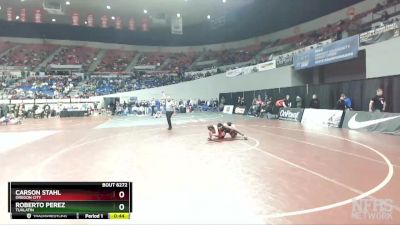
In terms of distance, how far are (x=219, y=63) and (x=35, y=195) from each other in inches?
1690

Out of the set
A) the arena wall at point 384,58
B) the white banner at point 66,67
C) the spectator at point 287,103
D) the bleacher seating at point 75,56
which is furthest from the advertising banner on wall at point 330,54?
the bleacher seating at point 75,56

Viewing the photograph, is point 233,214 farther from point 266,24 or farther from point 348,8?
point 266,24

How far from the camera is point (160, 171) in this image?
21.8 ft

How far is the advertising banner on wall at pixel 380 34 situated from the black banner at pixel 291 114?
5.07 m

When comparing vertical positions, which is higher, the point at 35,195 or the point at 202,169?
the point at 35,195

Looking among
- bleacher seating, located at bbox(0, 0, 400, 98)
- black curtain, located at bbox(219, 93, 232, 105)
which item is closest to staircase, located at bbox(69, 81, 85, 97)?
bleacher seating, located at bbox(0, 0, 400, 98)

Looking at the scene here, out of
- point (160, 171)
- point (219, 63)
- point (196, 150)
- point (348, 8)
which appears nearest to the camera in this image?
point (160, 171)

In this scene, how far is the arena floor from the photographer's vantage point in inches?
166

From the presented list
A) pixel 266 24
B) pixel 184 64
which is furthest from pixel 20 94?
pixel 266 24

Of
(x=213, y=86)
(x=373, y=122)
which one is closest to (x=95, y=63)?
(x=213, y=86)

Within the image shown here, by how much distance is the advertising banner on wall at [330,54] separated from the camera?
18.5 metres

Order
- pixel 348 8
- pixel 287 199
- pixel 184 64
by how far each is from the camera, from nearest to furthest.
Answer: pixel 287 199 → pixel 348 8 → pixel 184 64
